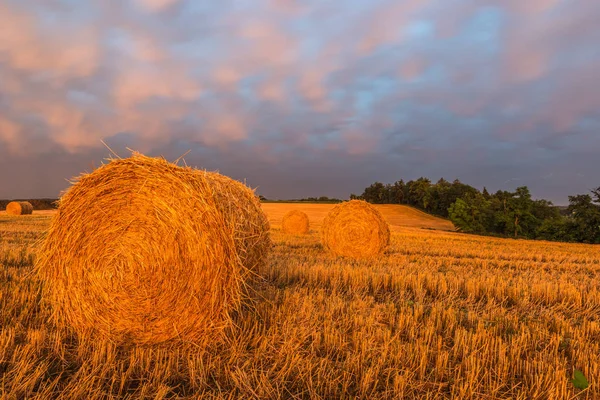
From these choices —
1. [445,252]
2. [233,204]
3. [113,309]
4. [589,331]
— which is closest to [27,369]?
[113,309]

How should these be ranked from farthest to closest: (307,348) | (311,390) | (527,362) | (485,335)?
(485,335)
(307,348)
(527,362)
(311,390)

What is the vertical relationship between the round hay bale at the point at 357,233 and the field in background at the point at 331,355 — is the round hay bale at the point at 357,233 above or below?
above

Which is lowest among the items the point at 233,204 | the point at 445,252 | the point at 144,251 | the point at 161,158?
the point at 445,252

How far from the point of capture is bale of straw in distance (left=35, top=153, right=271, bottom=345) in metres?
4.01

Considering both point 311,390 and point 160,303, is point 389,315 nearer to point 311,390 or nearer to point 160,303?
point 311,390

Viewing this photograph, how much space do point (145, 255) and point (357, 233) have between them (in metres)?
7.86

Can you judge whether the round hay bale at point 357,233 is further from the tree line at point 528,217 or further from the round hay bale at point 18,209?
the round hay bale at point 18,209

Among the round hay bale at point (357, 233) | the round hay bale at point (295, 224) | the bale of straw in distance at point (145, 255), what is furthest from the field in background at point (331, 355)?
the round hay bale at point (295, 224)

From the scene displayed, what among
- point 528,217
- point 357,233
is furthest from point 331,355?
point 528,217

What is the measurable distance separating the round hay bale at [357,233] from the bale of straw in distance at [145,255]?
275 inches

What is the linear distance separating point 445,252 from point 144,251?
11146mm

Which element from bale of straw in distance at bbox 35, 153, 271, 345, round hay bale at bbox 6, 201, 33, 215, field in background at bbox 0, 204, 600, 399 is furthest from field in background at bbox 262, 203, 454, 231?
bale of straw in distance at bbox 35, 153, 271, 345

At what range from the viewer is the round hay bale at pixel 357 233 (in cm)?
1102

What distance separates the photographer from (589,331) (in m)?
4.28
